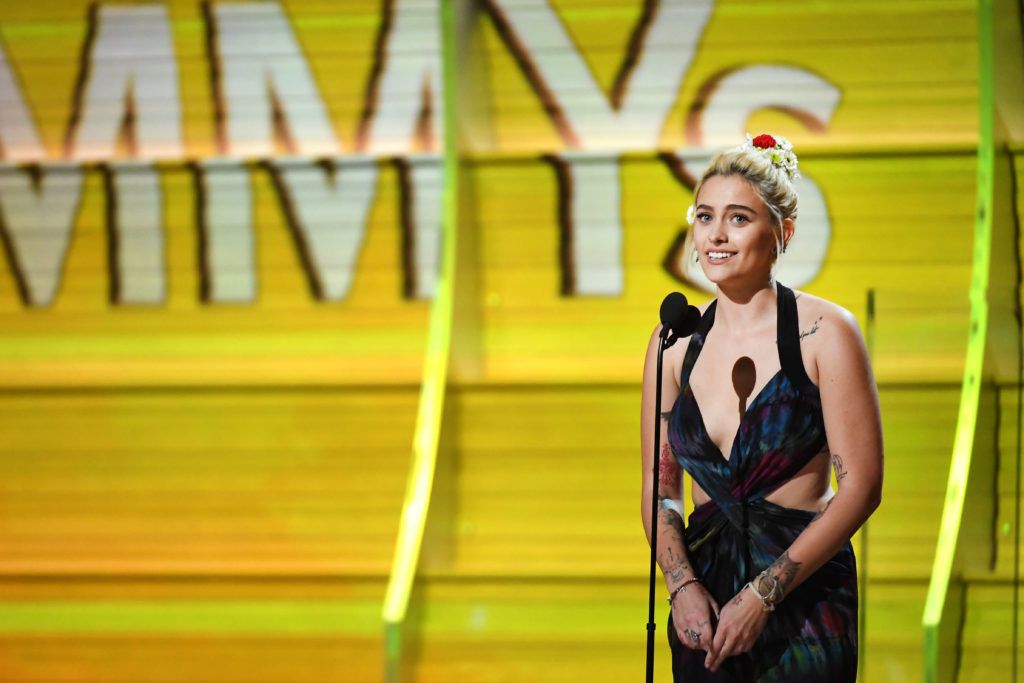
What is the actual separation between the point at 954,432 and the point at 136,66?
286cm

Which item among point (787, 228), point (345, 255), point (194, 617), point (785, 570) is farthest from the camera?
point (345, 255)

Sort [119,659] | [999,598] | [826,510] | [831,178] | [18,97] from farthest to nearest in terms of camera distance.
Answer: [18,97] → [831,178] → [119,659] → [999,598] → [826,510]

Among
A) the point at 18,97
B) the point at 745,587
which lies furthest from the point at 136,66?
the point at 745,587

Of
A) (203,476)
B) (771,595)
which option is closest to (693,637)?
(771,595)

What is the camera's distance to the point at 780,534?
2.07 metres

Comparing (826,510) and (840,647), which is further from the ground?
(826,510)

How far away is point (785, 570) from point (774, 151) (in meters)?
0.62

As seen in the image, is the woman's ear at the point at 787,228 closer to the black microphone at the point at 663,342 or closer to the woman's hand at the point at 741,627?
the black microphone at the point at 663,342

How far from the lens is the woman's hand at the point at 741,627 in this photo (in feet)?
6.71

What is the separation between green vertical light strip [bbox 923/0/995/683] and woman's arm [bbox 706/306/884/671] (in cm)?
122

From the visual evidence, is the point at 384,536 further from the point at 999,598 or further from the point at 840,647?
the point at 840,647

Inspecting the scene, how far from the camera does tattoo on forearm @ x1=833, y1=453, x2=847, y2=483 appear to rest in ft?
6.68

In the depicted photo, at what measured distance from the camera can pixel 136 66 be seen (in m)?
4.66

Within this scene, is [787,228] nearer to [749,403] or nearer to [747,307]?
[747,307]
